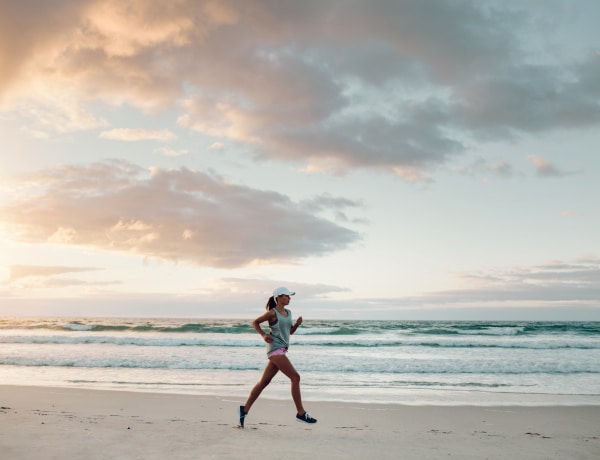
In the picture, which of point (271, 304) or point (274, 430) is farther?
point (274, 430)

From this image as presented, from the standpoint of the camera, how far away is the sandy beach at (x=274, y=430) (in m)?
5.90

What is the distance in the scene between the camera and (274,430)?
7.24m

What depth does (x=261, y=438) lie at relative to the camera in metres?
6.62

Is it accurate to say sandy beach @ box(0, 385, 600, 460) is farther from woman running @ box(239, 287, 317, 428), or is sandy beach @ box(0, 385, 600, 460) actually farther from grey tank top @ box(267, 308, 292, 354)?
grey tank top @ box(267, 308, 292, 354)

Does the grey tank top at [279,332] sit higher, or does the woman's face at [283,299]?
the woman's face at [283,299]

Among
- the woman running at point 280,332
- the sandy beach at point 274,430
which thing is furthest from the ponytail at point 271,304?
the sandy beach at point 274,430

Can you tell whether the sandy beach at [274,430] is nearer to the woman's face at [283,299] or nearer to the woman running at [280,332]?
the woman running at [280,332]

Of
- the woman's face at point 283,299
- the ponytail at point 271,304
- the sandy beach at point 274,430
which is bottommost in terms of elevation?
the sandy beach at point 274,430

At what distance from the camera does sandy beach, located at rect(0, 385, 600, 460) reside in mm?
5898

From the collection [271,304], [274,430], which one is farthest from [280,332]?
[274,430]

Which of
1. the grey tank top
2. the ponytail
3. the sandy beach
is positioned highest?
the ponytail

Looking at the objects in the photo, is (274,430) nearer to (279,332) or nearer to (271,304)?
(279,332)

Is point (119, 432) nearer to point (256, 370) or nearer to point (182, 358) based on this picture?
point (256, 370)

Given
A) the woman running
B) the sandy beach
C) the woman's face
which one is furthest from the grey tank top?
the sandy beach
